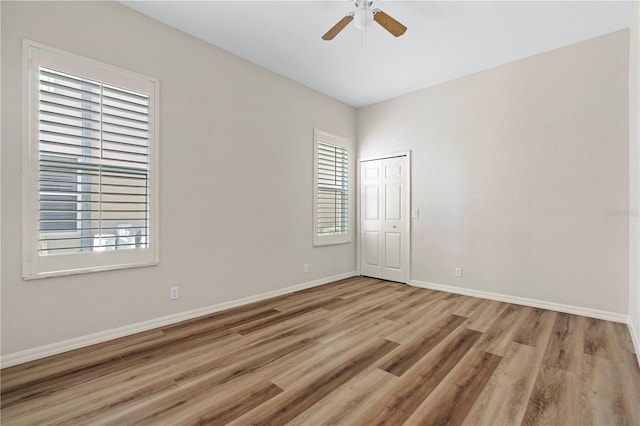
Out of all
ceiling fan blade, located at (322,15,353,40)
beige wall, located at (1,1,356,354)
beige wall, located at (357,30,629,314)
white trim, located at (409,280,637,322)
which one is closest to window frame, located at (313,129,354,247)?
beige wall, located at (1,1,356,354)

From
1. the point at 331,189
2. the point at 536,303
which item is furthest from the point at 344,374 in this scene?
the point at 331,189

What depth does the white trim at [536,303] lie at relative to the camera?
10.2 ft

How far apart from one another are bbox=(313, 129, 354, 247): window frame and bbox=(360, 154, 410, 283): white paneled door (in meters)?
0.22

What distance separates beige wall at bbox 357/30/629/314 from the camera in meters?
3.14

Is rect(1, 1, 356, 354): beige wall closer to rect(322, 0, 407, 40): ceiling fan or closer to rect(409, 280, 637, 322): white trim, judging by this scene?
rect(322, 0, 407, 40): ceiling fan

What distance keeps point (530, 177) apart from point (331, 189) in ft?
9.08

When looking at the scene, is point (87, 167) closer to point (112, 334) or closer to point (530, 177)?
point (112, 334)

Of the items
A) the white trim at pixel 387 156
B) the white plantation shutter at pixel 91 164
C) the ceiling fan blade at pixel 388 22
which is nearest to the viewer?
the white plantation shutter at pixel 91 164

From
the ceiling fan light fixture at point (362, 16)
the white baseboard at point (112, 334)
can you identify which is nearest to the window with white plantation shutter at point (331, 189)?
the white baseboard at point (112, 334)

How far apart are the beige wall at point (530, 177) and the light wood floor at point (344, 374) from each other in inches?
24.7

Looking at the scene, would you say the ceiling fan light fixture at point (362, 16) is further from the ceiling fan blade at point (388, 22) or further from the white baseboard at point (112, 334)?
the white baseboard at point (112, 334)

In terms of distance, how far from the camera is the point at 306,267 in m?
4.48

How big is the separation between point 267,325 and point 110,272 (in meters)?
1.53

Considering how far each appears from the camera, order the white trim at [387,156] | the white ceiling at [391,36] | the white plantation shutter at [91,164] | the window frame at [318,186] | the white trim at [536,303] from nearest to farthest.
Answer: the white plantation shutter at [91,164] → the white ceiling at [391,36] → the white trim at [536,303] → the window frame at [318,186] → the white trim at [387,156]
